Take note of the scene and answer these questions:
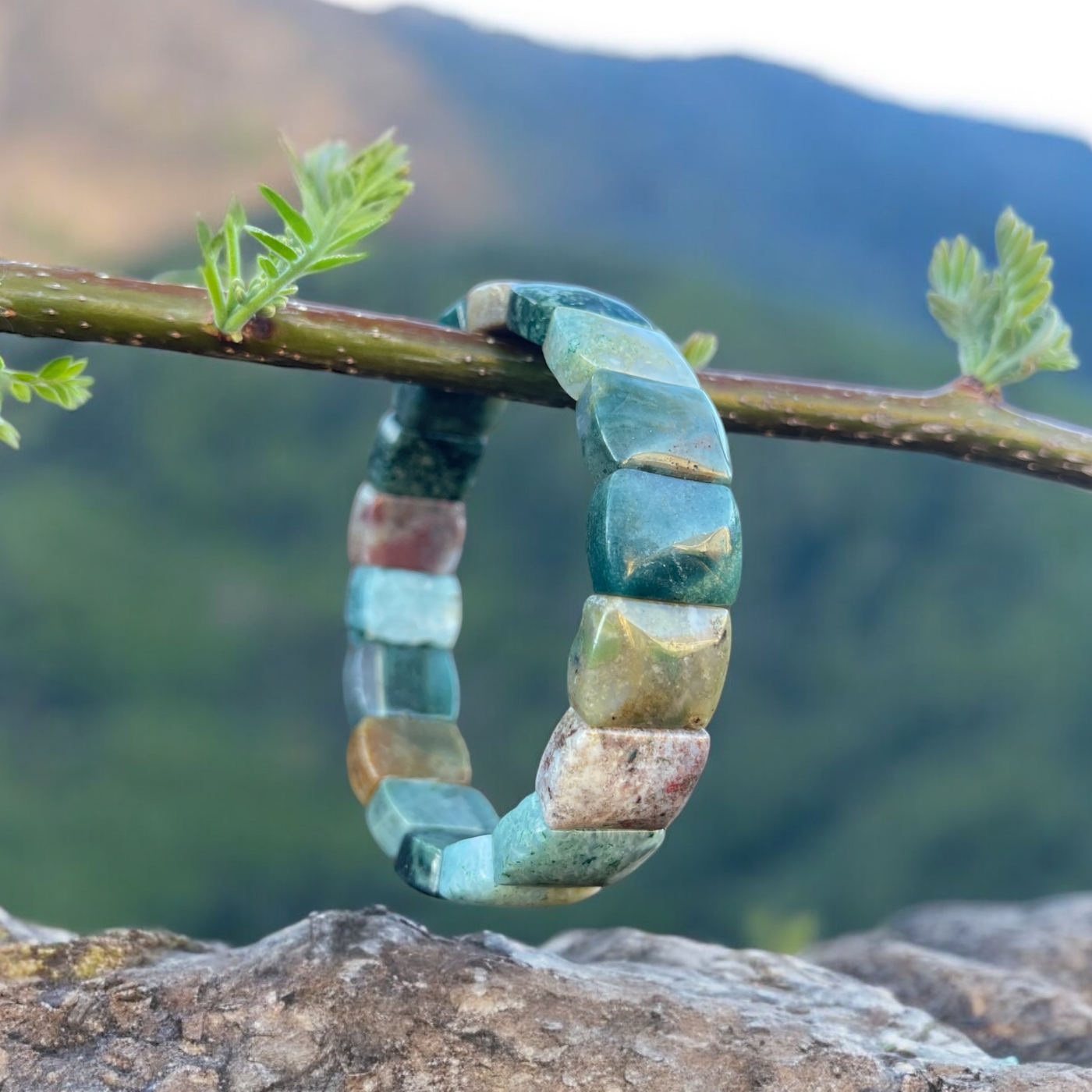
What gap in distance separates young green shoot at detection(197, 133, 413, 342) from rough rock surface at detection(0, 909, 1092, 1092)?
42 cm

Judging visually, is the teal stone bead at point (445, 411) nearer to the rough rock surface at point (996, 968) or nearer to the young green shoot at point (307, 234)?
the young green shoot at point (307, 234)

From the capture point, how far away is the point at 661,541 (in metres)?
0.73

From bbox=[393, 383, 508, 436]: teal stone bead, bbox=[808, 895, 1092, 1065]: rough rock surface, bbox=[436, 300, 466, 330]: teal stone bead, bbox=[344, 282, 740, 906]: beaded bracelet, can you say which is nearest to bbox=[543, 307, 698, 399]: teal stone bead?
bbox=[344, 282, 740, 906]: beaded bracelet

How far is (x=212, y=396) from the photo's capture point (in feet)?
8.46

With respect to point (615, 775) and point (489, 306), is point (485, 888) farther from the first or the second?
point (489, 306)

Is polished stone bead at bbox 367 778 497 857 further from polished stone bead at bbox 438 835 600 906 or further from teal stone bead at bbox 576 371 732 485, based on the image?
teal stone bead at bbox 576 371 732 485

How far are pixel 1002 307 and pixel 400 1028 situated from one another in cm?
68

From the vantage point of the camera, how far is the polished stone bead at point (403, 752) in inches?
41.9

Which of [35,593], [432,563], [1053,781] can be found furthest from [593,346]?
[1053,781]

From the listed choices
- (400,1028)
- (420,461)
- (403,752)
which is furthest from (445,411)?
(400,1028)

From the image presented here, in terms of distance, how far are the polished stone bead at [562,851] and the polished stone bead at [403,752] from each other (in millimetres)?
295

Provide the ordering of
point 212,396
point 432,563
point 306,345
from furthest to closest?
point 212,396, point 432,563, point 306,345

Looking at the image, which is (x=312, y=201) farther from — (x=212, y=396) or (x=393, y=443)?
A: (x=212, y=396)

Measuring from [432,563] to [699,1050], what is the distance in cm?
54
